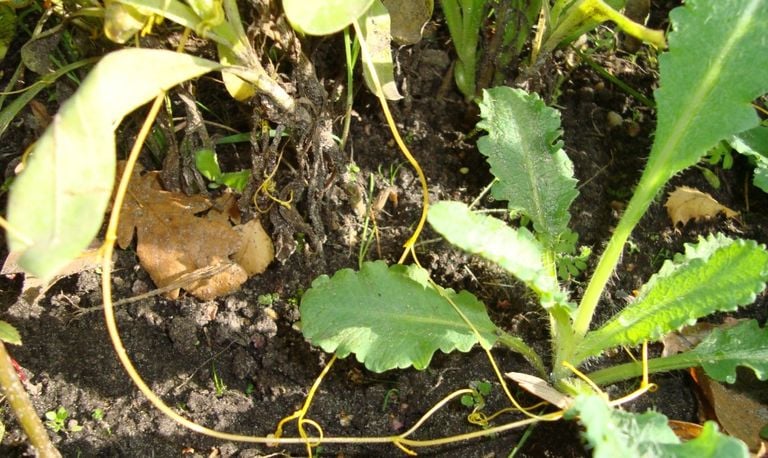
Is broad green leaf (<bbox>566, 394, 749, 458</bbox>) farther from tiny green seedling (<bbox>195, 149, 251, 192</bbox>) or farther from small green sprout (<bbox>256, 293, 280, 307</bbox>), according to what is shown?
tiny green seedling (<bbox>195, 149, 251, 192</bbox>)

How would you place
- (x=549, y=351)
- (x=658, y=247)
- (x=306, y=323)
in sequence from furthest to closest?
1. (x=658, y=247)
2. (x=549, y=351)
3. (x=306, y=323)

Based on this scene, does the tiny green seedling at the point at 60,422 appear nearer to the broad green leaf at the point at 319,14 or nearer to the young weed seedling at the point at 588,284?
the young weed seedling at the point at 588,284

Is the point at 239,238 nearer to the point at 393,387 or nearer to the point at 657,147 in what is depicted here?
the point at 393,387

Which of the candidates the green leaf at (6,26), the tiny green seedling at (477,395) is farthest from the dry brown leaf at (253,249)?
the green leaf at (6,26)

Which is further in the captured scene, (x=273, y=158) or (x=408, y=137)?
(x=408, y=137)

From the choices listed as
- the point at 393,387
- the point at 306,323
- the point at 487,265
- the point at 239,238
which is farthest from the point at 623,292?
the point at 239,238
